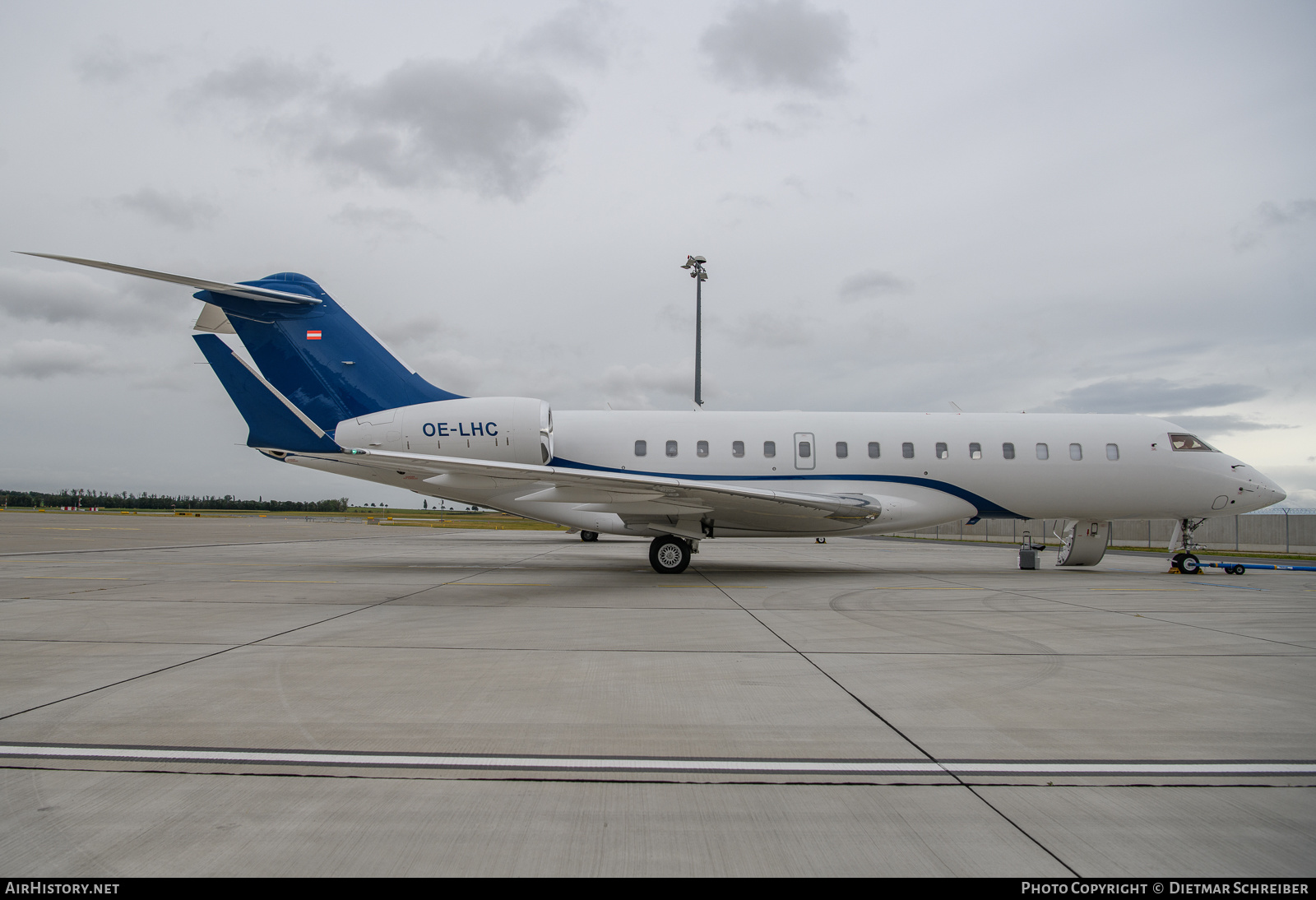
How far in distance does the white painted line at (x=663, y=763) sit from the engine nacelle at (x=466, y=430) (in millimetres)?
9299

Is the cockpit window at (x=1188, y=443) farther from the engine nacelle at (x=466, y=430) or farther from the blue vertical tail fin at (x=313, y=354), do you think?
the blue vertical tail fin at (x=313, y=354)

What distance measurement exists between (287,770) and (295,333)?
38.1 ft

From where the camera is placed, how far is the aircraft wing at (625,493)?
10.5 meters

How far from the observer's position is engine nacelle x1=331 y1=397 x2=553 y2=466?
1274 cm

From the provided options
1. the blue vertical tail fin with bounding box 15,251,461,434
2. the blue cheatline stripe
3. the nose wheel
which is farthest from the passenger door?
the nose wheel

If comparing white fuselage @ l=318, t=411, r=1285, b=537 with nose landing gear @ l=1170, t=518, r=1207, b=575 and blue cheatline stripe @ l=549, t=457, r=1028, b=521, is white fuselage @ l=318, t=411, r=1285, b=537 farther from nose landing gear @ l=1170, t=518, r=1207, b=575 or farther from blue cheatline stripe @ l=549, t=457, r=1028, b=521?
nose landing gear @ l=1170, t=518, r=1207, b=575

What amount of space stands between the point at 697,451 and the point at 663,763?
415 inches

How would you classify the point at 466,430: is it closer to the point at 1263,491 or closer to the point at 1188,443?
the point at 1188,443

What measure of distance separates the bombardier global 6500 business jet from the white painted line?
8060 mm

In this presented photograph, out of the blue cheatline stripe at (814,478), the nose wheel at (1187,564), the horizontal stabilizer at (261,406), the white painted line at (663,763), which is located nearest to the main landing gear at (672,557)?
the blue cheatline stripe at (814,478)

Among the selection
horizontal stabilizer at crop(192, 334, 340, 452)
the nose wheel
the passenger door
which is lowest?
the nose wheel

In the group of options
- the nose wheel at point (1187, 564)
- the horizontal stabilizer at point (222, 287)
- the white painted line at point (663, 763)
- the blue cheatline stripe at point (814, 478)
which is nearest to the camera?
the white painted line at point (663, 763)

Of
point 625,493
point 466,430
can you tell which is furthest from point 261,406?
point 625,493
